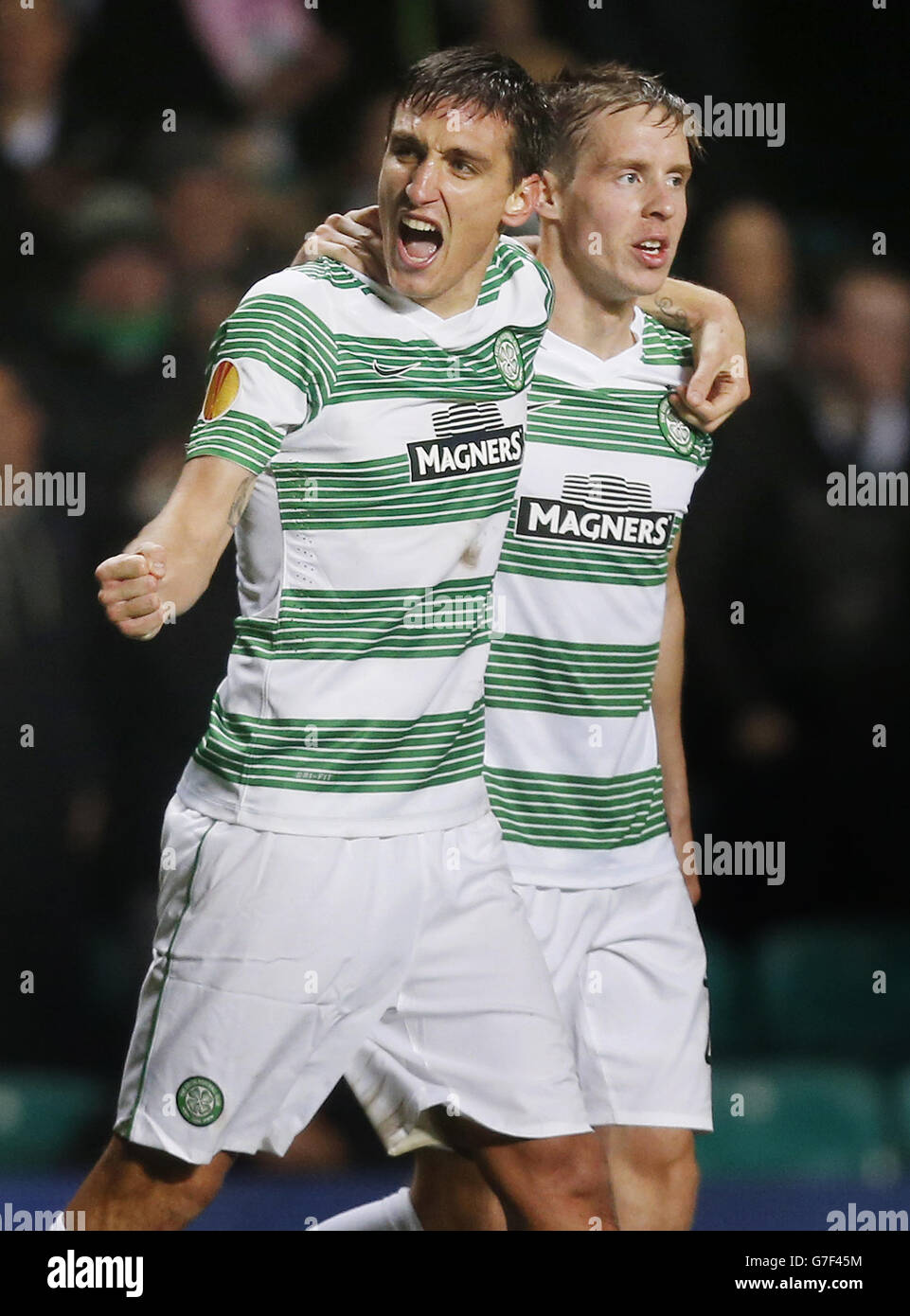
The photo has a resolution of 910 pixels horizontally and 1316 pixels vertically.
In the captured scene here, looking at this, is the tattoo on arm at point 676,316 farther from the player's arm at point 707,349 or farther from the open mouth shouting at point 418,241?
the open mouth shouting at point 418,241

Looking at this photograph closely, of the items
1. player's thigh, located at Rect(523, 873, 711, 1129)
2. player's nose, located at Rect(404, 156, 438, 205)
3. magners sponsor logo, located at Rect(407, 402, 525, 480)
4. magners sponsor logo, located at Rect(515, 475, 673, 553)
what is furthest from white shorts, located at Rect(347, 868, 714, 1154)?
player's nose, located at Rect(404, 156, 438, 205)

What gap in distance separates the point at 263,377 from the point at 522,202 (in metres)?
0.58

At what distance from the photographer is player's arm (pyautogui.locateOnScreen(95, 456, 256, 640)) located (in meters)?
2.29

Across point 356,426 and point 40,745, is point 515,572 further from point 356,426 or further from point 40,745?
point 40,745

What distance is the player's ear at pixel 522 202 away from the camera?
9.68 feet

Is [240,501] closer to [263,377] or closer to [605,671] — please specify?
[263,377]

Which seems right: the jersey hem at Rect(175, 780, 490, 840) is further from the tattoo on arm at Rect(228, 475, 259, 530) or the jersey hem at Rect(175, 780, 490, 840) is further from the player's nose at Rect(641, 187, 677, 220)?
the player's nose at Rect(641, 187, 677, 220)

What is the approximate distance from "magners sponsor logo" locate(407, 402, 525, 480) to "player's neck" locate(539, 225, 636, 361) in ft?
1.23

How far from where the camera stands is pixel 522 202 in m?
2.97

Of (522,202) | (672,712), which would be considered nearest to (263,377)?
(522,202)

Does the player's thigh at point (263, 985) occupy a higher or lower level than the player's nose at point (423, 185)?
lower

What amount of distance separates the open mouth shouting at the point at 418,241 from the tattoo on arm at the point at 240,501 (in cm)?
43

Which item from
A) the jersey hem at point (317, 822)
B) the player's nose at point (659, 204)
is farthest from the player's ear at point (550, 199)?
the jersey hem at point (317, 822)

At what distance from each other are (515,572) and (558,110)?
79cm
